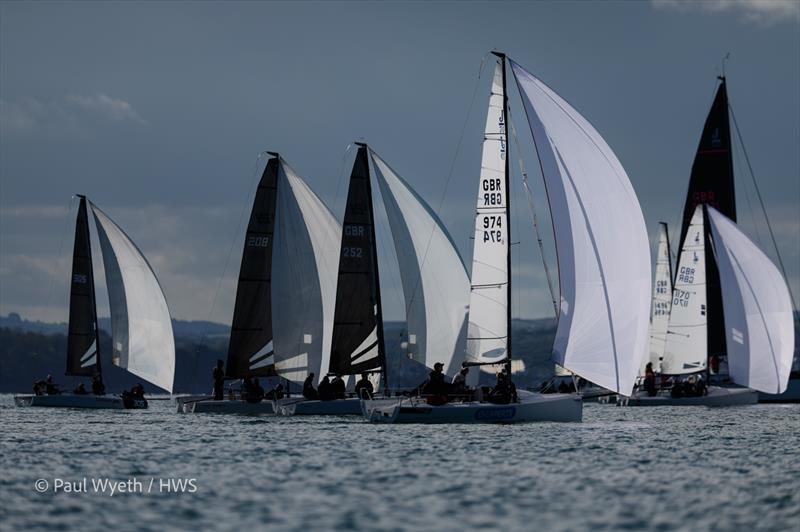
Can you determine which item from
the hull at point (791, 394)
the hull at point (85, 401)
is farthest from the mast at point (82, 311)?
the hull at point (791, 394)

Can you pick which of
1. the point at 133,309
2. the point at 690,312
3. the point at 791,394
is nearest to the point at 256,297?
the point at 133,309

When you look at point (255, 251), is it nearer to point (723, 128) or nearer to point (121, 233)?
point (121, 233)

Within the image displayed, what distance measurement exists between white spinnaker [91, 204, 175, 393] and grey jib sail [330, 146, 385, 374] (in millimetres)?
18807

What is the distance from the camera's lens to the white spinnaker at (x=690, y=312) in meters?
67.5

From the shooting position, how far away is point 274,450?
1184 inches

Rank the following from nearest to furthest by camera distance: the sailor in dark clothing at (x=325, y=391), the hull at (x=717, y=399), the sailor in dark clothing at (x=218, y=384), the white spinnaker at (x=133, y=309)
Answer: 1. the sailor in dark clothing at (x=325, y=391)
2. the sailor in dark clothing at (x=218, y=384)
3. the hull at (x=717, y=399)
4. the white spinnaker at (x=133, y=309)

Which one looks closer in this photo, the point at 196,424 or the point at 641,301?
the point at 641,301

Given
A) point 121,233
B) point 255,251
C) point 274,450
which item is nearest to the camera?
point 274,450

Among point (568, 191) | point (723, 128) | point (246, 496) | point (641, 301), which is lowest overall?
point (246, 496)

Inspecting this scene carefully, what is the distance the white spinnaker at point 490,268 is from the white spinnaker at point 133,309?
28.7m

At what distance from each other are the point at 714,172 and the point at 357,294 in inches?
Answer: 1441

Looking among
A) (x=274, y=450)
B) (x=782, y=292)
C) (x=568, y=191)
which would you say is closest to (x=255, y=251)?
(x=568, y=191)

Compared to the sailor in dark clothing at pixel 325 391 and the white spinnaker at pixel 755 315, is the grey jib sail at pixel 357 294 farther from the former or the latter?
the white spinnaker at pixel 755 315

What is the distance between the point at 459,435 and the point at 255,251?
2012cm
